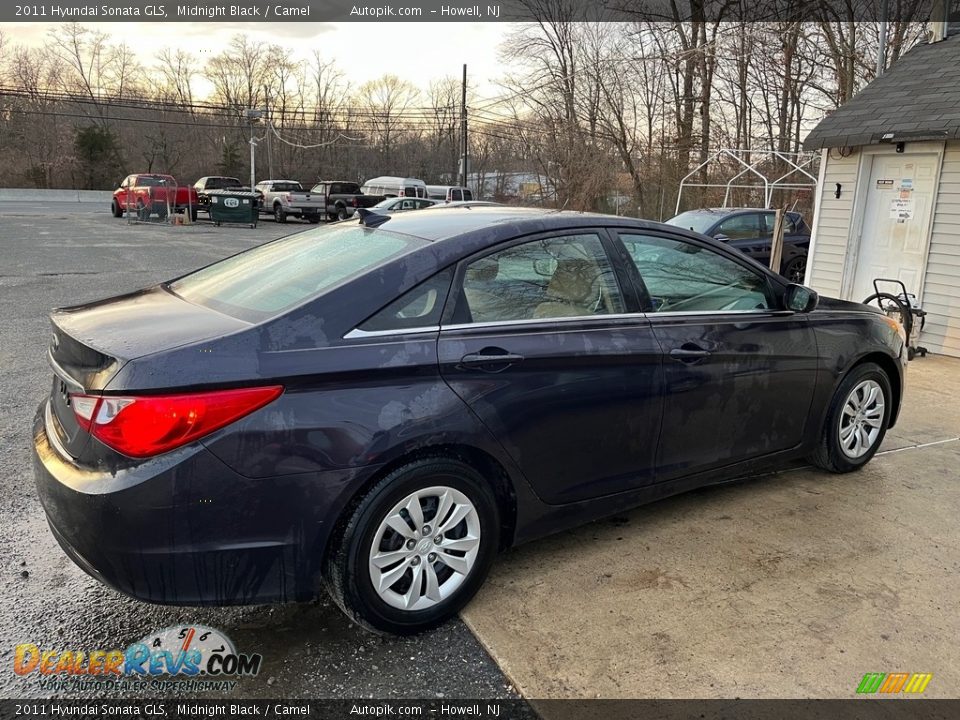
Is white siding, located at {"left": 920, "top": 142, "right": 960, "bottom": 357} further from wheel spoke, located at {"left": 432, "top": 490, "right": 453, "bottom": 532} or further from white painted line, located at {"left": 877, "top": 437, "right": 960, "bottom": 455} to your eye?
wheel spoke, located at {"left": 432, "top": 490, "right": 453, "bottom": 532}

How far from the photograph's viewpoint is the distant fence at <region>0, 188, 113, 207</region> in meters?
42.9

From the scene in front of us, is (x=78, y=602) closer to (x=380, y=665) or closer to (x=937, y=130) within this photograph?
(x=380, y=665)

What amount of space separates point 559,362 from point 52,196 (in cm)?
5080

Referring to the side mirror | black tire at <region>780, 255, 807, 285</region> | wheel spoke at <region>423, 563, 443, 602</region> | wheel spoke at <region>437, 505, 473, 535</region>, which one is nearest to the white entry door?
black tire at <region>780, 255, 807, 285</region>

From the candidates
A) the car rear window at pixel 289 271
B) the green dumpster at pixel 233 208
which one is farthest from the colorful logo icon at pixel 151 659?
the green dumpster at pixel 233 208

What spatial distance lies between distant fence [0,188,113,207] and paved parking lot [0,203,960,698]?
45362 millimetres

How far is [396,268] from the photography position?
2729 millimetres

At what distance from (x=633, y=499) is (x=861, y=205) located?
7371 millimetres

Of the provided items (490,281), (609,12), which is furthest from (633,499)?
(609,12)

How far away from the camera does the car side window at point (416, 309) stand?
8.56ft

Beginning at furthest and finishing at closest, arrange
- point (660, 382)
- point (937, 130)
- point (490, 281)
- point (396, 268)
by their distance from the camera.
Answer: point (937, 130)
point (660, 382)
point (490, 281)
point (396, 268)

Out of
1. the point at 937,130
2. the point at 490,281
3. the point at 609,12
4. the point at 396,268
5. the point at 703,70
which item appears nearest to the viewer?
the point at 396,268

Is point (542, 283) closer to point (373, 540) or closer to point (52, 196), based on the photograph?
point (373, 540)

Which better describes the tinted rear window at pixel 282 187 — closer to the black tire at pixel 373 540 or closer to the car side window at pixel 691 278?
the car side window at pixel 691 278
